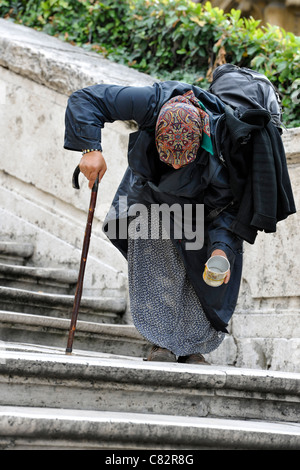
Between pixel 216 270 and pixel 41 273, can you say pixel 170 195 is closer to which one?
pixel 216 270

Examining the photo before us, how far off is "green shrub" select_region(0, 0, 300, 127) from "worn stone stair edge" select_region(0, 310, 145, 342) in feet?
5.89

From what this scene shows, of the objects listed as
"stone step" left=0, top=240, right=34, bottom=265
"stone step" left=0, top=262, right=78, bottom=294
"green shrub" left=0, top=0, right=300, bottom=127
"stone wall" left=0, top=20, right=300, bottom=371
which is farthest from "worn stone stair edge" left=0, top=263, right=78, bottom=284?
"green shrub" left=0, top=0, right=300, bottom=127

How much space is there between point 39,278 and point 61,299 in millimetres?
403

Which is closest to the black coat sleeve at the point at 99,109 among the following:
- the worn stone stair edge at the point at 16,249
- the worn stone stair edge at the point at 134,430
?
the worn stone stair edge at the point at 134,430

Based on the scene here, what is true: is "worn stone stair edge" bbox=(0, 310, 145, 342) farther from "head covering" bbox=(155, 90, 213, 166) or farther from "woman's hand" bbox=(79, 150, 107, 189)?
"head covering" bbox=(155, 90, 213, 166)

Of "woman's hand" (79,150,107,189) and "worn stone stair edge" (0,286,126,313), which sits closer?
"woman's hand" (79,150,107,189)

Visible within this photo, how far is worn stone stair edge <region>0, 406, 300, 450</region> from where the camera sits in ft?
7.84

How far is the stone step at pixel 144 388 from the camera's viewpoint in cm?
269

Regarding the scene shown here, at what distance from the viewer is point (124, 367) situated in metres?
2.81

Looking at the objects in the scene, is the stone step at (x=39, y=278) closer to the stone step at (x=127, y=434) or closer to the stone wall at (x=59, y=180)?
the stone wall at (x=59, y=180)

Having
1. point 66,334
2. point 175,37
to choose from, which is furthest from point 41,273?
point 175,37

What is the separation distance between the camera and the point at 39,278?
4676 millimetres

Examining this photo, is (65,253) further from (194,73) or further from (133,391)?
(133,391)
